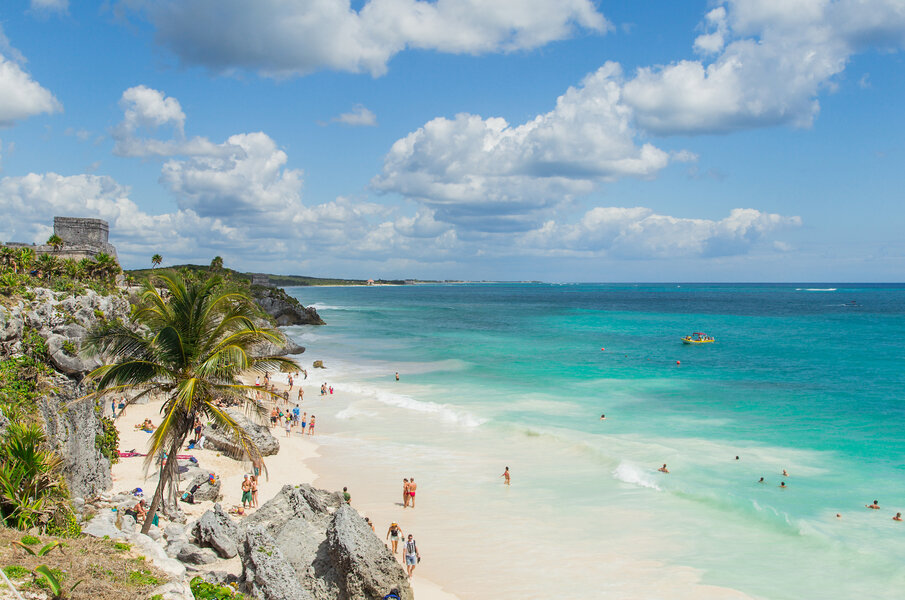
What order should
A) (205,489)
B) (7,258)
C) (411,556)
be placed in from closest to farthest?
(411,556)
(205,489)
(7,258)

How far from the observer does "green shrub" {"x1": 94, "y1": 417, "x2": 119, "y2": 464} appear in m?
16.9

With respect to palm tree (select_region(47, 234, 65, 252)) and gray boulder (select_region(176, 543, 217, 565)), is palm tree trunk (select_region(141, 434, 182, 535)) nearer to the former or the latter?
gray boulder (select_region(176, 543, 217, 565))

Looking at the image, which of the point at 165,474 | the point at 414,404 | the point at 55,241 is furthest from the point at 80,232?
the point at 165,474

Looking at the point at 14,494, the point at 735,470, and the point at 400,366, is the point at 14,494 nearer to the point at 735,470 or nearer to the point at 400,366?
the point at 735,470

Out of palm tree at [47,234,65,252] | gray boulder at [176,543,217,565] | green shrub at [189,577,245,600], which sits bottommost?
gray boulder at [176,543,217,565]

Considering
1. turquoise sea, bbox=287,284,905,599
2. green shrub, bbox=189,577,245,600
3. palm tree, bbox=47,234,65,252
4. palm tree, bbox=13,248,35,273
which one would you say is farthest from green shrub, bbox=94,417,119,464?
palm tree, bbox=47,234,65,252

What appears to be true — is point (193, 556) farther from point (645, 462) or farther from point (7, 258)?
point (645, 462)

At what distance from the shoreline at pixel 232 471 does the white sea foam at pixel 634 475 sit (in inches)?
428

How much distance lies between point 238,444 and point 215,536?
10421 millimetres

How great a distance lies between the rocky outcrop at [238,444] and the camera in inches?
948

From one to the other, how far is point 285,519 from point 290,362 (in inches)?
165

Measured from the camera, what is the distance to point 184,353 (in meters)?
12.5

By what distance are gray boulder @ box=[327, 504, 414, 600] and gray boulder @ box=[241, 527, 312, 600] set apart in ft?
2.81

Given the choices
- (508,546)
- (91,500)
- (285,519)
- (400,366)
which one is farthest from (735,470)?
(400,366)
